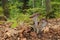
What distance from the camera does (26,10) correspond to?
1633 centimetres

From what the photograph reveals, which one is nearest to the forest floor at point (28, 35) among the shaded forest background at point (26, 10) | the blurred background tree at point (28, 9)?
the shaded forest background at point (26, 10)

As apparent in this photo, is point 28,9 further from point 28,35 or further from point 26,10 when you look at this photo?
point 28,35

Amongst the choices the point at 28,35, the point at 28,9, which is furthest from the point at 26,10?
the point at 28,35

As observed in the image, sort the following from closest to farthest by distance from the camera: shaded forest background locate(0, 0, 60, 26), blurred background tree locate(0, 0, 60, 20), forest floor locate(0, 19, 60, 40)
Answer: forest floor locate(0, 19, 60, 40) < shaded forest background locate(0, 0, 60, 26) < blurred background tree locate(0, 0, 60, 20)

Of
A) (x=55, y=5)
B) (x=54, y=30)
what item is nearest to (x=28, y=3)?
(x=55, y=5)

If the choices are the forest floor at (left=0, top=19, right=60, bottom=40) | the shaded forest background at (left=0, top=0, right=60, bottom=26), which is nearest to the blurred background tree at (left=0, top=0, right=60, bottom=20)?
the shaded forest background at (left=0, top=0, right=60, bottom=26)

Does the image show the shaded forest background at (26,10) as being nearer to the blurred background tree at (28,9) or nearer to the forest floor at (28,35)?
the blurred background tree at (28,9)

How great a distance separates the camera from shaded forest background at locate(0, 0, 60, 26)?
9006mm

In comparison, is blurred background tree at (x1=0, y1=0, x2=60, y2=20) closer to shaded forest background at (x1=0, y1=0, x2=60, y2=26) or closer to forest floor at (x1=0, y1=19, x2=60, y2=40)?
shaded forest background at (x1=0, y1=0, x2=60, y2=26)

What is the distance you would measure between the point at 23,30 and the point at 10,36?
0.45m

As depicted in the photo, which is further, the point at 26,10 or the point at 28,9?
the point at 26,10

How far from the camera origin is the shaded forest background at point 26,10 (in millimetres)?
9006

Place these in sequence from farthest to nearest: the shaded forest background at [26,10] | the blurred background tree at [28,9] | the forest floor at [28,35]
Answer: the blurred background tree at [28,9] → the shaded forest background at [26,10] → the forest floor at [28,35]

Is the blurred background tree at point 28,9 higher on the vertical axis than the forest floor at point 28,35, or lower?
lower
